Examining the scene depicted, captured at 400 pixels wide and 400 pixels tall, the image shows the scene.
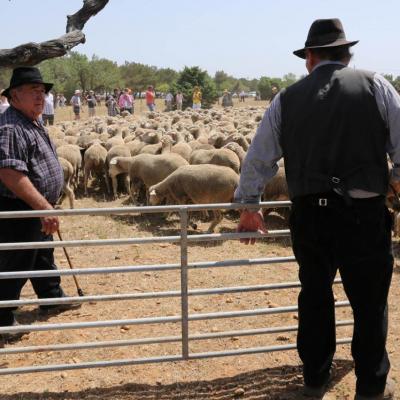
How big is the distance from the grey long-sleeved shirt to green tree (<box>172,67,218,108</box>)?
137ft

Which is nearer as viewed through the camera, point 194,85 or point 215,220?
point 215,220

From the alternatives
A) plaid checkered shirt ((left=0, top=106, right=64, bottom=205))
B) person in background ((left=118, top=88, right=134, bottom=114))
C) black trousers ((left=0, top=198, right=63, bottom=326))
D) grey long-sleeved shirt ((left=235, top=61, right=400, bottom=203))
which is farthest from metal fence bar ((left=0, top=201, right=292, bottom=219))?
person in background ((left=118, top=88, right=134, bottom=114))

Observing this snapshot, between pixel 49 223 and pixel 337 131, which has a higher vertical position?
pixel 337 131

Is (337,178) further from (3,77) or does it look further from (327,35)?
(3,77)

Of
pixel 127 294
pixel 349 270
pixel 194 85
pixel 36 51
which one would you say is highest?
pixel 194 85

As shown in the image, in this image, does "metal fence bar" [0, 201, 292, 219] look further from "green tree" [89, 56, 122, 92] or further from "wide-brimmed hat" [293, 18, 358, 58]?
"green tree" [89, 56, 122, 92]

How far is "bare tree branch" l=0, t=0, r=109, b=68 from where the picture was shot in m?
11.3

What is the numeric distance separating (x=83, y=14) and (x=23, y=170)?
33.7 feet

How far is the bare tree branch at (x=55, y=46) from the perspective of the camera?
37.1 ft

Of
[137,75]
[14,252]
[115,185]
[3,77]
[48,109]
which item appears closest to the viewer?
[14,252]

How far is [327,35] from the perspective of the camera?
305 cm

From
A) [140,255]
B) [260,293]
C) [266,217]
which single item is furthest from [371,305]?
[266,217]

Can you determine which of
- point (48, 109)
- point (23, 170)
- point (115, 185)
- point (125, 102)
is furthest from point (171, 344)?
point (125, 102)

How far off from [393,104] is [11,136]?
9.48 ft
